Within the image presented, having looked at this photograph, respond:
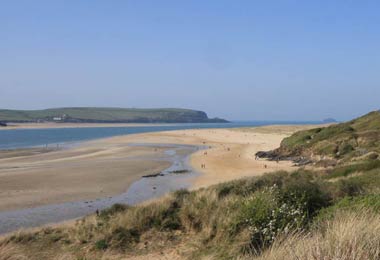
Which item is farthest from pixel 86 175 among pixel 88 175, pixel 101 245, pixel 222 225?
pixel 222 225

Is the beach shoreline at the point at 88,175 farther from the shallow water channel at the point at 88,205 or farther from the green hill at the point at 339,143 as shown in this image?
the green hill at the point at 339,143

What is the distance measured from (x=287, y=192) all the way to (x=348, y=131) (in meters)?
27.9

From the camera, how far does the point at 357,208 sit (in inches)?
308

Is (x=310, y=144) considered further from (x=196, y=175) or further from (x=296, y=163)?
(x=196, y=175)

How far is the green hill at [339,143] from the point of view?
2816 centimetres

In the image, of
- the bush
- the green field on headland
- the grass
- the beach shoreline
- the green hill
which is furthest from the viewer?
the green hill

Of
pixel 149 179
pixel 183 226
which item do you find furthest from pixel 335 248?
pixel 149 179

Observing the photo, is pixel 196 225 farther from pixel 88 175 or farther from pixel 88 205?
pixel 88 175

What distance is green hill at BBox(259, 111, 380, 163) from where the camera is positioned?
28.2 meters

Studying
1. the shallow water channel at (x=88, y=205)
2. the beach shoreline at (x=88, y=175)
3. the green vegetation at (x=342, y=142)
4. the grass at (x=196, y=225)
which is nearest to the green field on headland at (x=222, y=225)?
the grass at (x=196, y=225)

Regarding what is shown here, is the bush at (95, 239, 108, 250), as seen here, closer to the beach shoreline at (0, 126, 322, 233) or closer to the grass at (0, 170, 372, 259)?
the grass at (0, 170, 372, 259)

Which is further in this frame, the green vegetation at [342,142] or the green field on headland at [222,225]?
the green vegetation at [342,142]

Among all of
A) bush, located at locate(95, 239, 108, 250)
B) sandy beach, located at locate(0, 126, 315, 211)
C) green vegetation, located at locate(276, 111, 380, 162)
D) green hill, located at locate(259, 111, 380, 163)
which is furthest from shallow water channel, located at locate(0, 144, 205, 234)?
green vegetation, located at locate(276, 111, 380, 162)

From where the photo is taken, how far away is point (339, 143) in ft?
105
